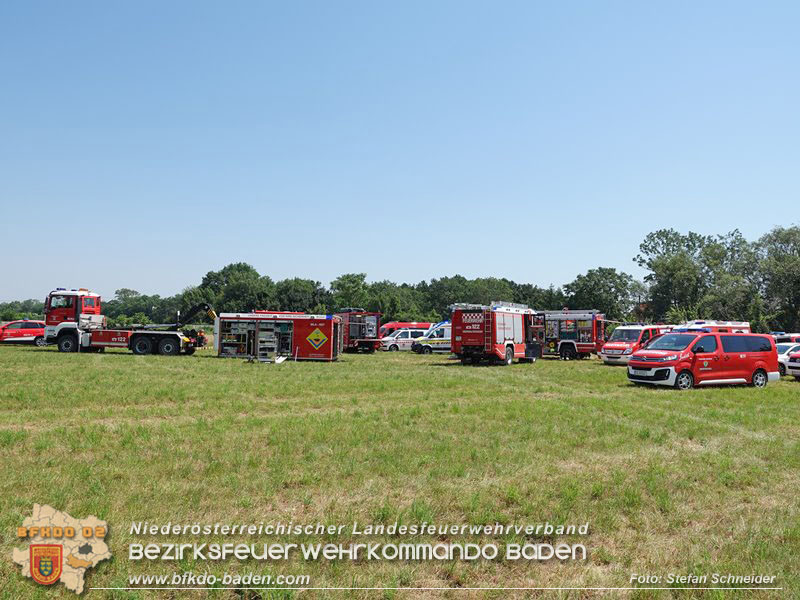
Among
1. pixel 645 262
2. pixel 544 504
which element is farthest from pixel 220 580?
pixel 645 262

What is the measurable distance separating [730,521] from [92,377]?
1649 cm

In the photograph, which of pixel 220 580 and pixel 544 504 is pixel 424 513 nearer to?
pixel 544 504

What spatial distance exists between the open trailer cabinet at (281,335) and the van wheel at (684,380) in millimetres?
15918

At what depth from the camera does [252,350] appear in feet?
93.5

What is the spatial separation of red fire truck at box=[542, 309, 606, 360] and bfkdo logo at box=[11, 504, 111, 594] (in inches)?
1188

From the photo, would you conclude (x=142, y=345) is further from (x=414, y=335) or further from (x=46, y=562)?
(x=46, y=562)

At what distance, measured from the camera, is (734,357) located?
60.6ft

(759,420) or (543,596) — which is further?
(759,420)

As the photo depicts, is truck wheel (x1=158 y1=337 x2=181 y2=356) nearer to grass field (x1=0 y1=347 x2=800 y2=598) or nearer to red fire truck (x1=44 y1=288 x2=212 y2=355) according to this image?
red fire truck (x1=44 y1=288 x2=212 y2=355)

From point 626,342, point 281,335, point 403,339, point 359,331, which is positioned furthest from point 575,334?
point 281,335

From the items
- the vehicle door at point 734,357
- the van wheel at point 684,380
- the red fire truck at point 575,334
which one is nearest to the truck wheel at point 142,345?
the red fire truck at point 575,334

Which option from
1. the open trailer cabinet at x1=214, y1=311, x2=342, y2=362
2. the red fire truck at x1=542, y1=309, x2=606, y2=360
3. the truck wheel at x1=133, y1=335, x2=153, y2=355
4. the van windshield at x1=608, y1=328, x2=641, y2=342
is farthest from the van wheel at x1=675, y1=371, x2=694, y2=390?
the truck wheel at x1=133, y1=335, x2=153, y2=355

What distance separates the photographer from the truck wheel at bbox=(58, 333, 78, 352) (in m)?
29.3

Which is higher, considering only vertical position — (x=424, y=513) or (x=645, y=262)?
(x=645, y=262)
